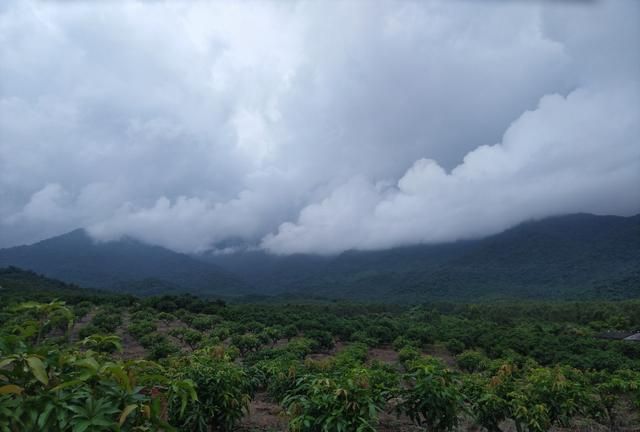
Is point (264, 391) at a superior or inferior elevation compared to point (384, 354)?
superior

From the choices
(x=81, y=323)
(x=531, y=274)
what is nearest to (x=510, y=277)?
(x=531, y=274)

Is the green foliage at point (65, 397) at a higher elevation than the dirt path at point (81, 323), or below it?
higher

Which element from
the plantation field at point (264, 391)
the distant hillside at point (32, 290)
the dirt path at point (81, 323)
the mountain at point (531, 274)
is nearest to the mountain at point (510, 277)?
the mountain at point (531, 274)

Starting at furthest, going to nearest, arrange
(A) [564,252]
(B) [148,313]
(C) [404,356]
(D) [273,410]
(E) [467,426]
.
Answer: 1. (A) [564,252]
2. (B) [148,313]
3. (C) [404,356]
4. (D) [273,410]
5. (E) [467,426]

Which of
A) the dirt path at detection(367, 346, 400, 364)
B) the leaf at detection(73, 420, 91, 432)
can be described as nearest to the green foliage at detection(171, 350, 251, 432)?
the leaf at detection(73, 420, 91, 432)

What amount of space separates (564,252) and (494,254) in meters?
30.1

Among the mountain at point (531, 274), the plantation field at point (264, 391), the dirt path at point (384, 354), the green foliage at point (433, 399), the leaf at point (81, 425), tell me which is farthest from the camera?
the mountain at point (531, 274)

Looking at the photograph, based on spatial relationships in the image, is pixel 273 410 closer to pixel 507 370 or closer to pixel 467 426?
pixel 467 426

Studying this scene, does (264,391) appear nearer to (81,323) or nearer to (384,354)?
(384,354)

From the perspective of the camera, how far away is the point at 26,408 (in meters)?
2.30

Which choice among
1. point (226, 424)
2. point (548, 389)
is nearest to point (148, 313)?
point (226, 424)

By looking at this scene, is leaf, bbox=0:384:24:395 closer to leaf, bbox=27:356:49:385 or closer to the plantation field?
the plantation field

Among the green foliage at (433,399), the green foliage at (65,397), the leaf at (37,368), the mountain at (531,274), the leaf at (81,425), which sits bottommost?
the mountain at (531,274)

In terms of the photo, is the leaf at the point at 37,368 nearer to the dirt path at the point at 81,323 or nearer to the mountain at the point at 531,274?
the dirt path at the point at 81,323
